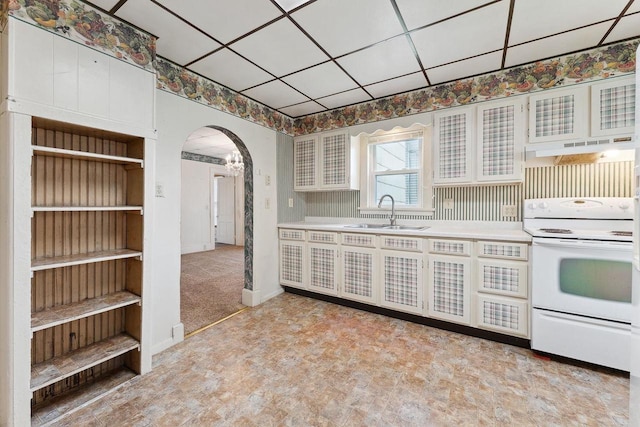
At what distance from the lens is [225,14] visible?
1766 mm

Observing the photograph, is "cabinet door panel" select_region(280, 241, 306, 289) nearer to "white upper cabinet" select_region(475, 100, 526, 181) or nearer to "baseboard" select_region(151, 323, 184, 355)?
"baseboard" select_region(151, 323, 184, 355)

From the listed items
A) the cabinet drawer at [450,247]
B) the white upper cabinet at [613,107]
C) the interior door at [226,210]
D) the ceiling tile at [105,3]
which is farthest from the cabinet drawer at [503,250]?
the interior door at [226,210]

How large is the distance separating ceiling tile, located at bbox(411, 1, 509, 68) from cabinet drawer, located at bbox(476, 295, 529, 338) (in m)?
2.06

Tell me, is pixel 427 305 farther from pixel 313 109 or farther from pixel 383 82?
pixel 313 109

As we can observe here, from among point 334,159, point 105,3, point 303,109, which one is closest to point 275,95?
point 303,109

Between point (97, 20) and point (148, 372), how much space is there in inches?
94.0

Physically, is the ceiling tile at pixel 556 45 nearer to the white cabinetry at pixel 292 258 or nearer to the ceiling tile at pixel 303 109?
the ceiling tile at pixel 303 109

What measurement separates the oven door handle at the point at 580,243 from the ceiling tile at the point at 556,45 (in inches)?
59.2

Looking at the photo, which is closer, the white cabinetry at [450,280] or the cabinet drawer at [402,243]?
the white cabinetry at [450,280]

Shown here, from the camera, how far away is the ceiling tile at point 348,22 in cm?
169

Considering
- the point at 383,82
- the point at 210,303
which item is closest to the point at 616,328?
the point at 383,82

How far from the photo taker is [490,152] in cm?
258

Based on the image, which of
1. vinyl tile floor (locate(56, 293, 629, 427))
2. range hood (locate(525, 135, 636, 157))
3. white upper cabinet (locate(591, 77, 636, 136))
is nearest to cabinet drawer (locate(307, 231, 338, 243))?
vinyl tile floor (locate(56, 293, 629, 427))

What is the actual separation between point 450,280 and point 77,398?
287cm
